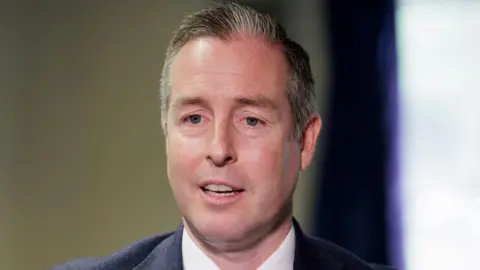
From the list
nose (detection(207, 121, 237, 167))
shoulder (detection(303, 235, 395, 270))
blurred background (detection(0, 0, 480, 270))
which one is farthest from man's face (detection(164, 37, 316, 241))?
blurred background (detection(0, 0, 480, 270))

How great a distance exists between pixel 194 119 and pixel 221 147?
9 centimetres

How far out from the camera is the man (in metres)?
1.13

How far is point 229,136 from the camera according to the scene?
3.71 feet

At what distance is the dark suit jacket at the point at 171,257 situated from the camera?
1.20 metres

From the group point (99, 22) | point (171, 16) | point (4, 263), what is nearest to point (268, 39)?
point (171, 16)

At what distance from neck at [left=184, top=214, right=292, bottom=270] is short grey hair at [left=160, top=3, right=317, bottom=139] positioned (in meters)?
0.20

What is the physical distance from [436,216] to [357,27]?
0.50 metres

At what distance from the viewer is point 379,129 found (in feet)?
5.20

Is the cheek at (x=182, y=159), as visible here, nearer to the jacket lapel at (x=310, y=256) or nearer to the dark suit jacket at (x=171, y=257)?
the dark suit jacket at (x=171, y=257)

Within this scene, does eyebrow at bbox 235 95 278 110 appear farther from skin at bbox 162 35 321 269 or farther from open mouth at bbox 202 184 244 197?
open mouth at bbox 202 184 244 197

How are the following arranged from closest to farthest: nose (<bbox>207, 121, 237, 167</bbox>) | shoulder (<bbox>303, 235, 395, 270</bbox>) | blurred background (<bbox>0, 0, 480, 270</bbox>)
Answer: nose (<bbox>207, 121, 237, 167</bbox>) → shoulder (<bbox>303, 235, 395, 270</bbox>) → blurred background (<bbox>0, 0, 480, 270</bbox>)

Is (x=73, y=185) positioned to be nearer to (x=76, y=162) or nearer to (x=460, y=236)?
(x=76, y=162)

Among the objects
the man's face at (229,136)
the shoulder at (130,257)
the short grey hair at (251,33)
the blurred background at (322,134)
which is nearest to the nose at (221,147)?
the man's face at (229,136)

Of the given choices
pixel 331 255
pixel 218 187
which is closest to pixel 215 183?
pixel 218 187
